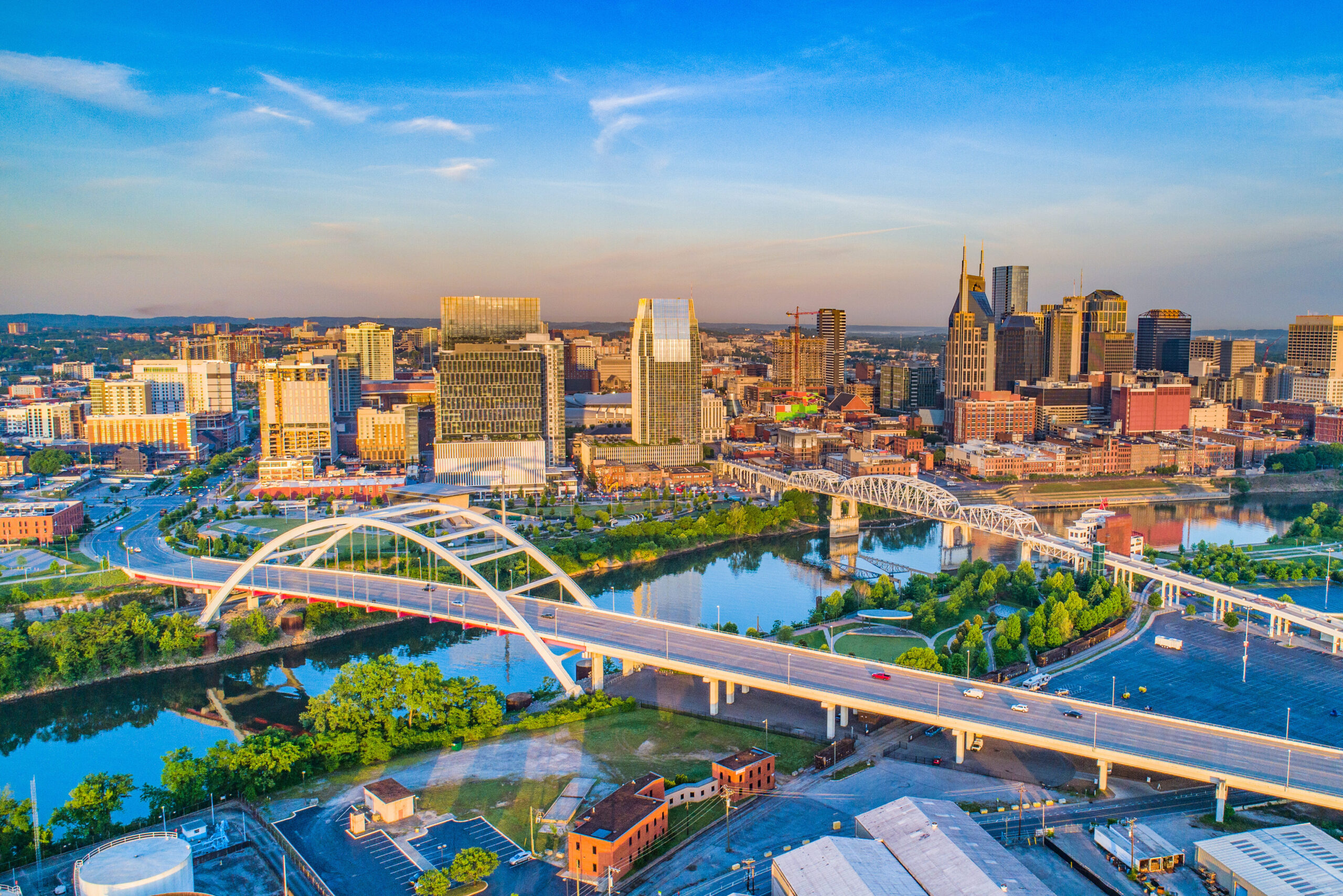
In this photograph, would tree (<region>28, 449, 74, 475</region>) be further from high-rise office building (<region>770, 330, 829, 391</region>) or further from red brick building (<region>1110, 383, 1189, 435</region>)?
high-rise office building (<region>770, 330, 829, 391</region>)

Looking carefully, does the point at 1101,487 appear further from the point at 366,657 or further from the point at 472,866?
the point at 472,866

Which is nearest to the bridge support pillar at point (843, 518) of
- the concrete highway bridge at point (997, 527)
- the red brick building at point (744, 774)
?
the concrete highway bridge at point (997, 527)

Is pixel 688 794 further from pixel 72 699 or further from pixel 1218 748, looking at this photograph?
pixel 72 699

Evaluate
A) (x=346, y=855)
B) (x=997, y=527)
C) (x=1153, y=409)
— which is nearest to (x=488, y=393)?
(x=997, y=527)

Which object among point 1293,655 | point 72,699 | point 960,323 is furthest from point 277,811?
point 960,323

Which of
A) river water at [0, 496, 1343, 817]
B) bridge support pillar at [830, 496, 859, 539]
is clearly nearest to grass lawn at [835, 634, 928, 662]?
river water at [0, 496, 1343, 817]

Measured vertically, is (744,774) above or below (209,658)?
above
